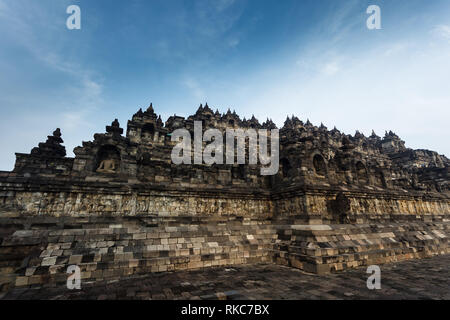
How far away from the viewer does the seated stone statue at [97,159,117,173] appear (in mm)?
10623

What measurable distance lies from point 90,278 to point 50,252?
1.90m

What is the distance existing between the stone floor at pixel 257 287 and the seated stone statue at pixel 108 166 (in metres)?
5.74

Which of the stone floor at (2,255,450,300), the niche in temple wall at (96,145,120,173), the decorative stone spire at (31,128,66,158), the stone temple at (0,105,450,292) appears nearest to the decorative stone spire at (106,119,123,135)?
the stone temple at (0,105,450,292)

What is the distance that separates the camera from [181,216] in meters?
10.7

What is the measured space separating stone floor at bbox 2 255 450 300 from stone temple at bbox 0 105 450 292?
92cm

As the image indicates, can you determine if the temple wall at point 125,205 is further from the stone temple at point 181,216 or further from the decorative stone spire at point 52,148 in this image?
the decorative stone spire at point 52,148

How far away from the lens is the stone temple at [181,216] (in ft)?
25.4

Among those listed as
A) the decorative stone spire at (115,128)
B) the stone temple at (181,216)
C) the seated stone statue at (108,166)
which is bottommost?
the stone temple at (181,216)

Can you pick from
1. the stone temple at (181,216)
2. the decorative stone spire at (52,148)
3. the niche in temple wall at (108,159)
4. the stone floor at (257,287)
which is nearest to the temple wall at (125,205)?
the stone temple at (181,216)

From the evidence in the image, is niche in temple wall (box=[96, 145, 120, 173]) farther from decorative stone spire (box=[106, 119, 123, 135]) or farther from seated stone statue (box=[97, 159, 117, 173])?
decorative stone spire (box=[106, 119, 123, 135])

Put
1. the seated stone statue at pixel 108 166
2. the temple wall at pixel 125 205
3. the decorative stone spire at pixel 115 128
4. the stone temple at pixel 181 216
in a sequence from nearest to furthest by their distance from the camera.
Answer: the stone temple at pixel 181 216 < the temple wall at pixel 125 205 < the seated stone statue at pixel 108 166 < the decorative stone spire at pixel 115 128

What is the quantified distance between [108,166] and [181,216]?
4767mm

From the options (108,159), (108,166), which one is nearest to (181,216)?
(108,166)

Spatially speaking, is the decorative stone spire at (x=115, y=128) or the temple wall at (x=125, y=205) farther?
the decorative stone spire at (x=115, y=128)
